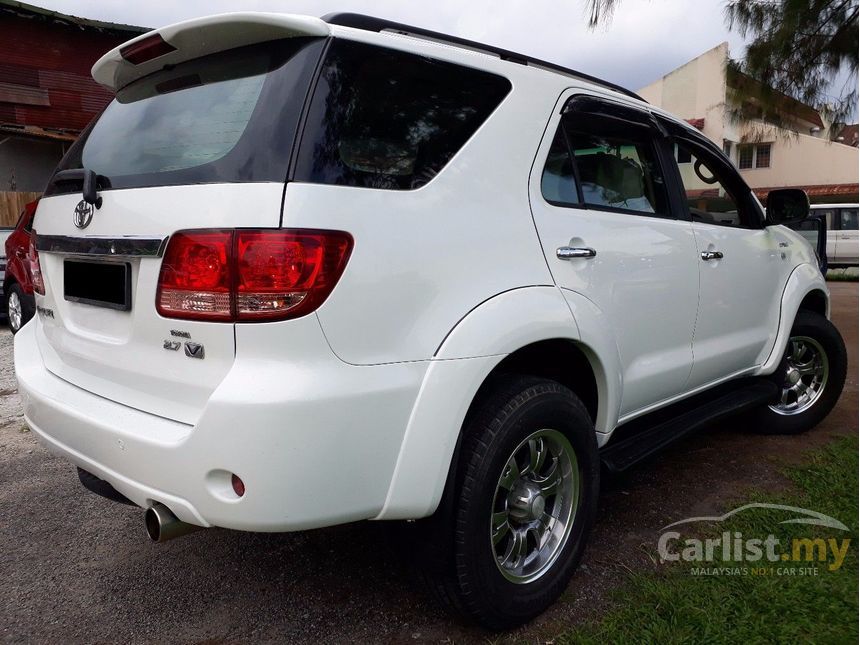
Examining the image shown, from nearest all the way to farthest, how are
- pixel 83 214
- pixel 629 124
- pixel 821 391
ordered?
pixel 83 214 < pixel 629 124 < pixel 821 391

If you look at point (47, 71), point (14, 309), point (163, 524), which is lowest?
point (163, 524)

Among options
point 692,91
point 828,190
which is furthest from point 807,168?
point 692,91

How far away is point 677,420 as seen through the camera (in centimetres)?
313

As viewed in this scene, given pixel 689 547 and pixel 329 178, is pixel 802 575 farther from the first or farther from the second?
pixel 329 178

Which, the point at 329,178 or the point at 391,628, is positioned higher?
the point at 329,178

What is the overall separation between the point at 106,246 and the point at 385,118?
2.98ft

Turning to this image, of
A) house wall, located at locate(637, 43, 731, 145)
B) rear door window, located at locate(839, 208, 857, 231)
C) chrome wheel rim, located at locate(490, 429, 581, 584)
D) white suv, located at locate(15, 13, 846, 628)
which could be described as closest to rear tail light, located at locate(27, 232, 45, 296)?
white suv, located at locate(15, 13, 846, 628)

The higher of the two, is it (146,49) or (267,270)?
(146,49)

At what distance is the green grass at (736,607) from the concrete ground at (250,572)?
117 millimetres

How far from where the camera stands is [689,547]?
2764mm

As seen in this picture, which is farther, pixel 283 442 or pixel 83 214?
pixel 83 214

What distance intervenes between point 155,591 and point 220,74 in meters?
1.87

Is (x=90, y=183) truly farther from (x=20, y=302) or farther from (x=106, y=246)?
(x=20, y=302)

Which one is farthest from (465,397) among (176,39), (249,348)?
(176,39)
